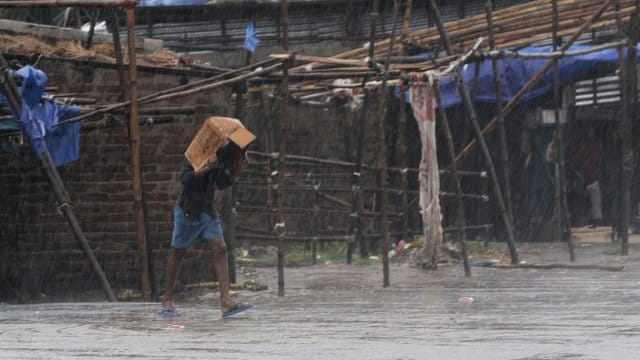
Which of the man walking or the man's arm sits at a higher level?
the man's arm

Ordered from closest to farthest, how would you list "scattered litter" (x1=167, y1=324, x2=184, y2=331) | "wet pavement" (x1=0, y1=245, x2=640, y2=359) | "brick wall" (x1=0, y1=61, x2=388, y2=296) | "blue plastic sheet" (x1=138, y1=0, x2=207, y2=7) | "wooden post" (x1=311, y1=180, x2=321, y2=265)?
"wet pavement" (x1=0, y1=245, x2=640, y2=359) < "scattered litter" (x1=167, y1=324, x2=184, y2=331) < "brick wall" (x1=0, y1=61, x2=388, y2=296) < "wooden post" (x1=311, y1=180, x2=321, y2=265) < "blue plastic sheet" (x1=138, y1=0, x2=207, y2=7)

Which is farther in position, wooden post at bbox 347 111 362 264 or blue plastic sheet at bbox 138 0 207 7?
blue plastic sheet at bbox 138 0 207 7

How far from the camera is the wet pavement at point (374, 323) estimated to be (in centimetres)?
796

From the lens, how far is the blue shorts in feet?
33.7

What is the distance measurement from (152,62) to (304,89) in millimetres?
2453

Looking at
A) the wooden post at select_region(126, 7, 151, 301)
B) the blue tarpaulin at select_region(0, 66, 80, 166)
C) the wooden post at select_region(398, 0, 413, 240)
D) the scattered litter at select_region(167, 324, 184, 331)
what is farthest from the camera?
the wooden post at select_region(398, 0, 413, 240)

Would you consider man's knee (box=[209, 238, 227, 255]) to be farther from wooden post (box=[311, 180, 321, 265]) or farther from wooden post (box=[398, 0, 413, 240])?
wooden post (box=[311, 180, 321, 265])

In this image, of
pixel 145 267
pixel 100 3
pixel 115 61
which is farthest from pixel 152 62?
pixel 145 267

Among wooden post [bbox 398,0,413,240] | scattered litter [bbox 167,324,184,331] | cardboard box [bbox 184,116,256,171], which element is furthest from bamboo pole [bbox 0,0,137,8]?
wooden post [bbox 398,0,413,240]

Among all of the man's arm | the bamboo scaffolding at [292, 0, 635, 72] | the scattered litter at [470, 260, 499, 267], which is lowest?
the scattered litter at [470, 260, 499, 267]

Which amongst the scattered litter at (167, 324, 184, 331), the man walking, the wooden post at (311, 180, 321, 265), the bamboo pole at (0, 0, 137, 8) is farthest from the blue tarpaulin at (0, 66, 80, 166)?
the wooden post at (311, 180, 321, 265)

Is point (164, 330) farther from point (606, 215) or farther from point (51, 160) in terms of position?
point (606, 215)

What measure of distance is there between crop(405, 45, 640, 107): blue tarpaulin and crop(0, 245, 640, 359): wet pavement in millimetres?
4133

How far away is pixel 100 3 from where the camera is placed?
11188mm
